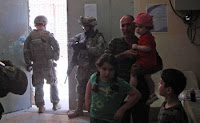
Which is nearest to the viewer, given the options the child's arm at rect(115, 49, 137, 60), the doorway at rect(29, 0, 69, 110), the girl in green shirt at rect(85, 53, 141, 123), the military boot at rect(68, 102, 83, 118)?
the girl in green shirt at rect(85, 53, 141, 123)

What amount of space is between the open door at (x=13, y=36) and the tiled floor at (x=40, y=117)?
203 mm

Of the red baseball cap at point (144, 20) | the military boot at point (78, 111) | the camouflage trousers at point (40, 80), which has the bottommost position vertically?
the military boot at point (78, 111)

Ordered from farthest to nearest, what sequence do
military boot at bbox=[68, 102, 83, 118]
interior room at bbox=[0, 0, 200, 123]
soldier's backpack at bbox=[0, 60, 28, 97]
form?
military boot at bbox=[68, 102, 83, 118], interior room at bbox=[0, 0, 200, 123], soldier's backpack at bbox=[0, 60, 28, 97]

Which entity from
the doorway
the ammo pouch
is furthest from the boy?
the doorway

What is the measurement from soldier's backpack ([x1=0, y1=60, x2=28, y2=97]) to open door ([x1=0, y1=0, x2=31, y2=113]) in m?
2.79

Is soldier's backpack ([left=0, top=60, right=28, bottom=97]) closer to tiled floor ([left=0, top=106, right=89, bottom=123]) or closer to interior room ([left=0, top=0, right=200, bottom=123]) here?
interior room ([left=0, top=0, right=200, bottom=123])

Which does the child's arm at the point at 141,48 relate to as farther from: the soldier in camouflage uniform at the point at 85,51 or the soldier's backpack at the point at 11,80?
the soldier in camouflage uniform at the point at 85,51

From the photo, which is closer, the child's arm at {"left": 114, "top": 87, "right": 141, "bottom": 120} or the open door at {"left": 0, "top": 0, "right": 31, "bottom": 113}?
the child's arm at {"left": 114, "top": 87, "right": 141, "bottom": 120}

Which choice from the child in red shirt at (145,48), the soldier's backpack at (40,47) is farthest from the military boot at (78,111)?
the child in red shirt at (145,48)

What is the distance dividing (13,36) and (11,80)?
3.09 m

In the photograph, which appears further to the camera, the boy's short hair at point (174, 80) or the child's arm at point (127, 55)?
the child's arm at point (127, 55)

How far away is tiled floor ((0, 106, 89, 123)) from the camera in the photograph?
4.63 metres

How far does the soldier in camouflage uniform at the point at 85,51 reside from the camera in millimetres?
4582

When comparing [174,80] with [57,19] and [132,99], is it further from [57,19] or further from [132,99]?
[57,19]
